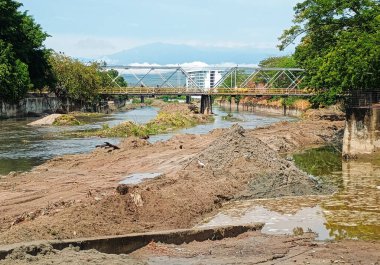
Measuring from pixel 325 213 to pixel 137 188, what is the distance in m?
5.73

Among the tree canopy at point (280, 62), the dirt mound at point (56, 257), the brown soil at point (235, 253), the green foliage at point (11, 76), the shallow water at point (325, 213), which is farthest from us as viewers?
the tree canopy at point (280, 62)

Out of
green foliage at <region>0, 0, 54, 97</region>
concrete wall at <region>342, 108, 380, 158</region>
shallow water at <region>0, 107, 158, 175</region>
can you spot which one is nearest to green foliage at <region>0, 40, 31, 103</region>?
green foliage at <region>0, 0, 54, 97</region>

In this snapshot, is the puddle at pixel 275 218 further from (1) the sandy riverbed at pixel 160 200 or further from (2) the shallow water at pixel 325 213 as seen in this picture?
(1) the sandy riverbed at pixel 160 200

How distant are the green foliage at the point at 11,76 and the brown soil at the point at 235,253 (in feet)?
164

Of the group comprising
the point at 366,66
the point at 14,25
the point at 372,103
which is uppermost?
the point at 14,25

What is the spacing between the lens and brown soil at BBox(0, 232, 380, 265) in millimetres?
9758

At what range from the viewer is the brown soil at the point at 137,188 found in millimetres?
12820

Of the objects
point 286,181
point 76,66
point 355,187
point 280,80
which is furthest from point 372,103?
point 280,80

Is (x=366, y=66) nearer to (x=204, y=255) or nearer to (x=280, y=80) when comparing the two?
(x=204, y=255)

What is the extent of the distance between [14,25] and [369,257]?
62.7m

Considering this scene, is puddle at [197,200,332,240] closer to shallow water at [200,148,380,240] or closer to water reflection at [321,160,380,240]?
shallow water at [200,148,380,240]

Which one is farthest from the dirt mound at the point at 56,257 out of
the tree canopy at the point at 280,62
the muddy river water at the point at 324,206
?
the tree canopy at the point at 280,62

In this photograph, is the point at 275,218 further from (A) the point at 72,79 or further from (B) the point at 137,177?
(A) the point at 72,79

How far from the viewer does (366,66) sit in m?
29.9
